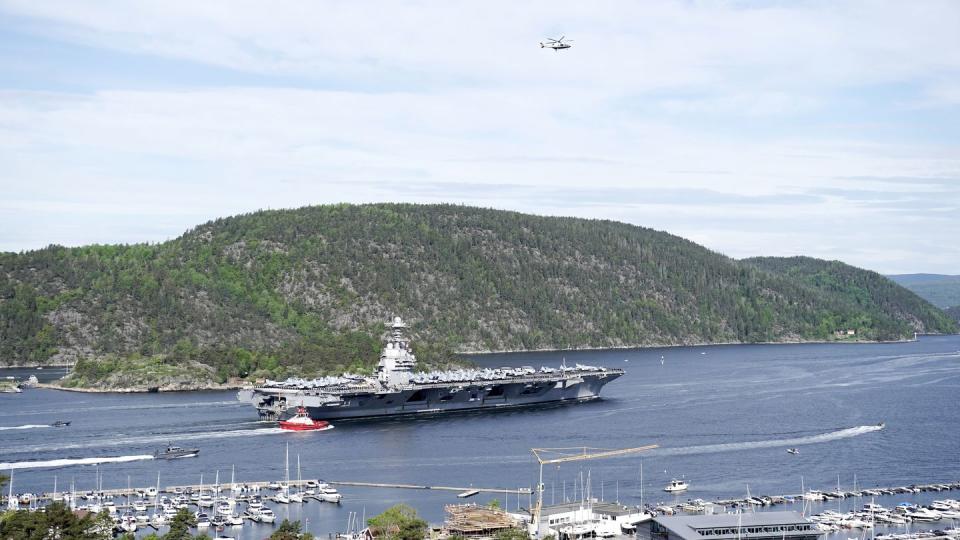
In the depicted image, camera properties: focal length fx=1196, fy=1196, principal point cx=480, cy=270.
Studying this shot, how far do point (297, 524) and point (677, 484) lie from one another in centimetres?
2837

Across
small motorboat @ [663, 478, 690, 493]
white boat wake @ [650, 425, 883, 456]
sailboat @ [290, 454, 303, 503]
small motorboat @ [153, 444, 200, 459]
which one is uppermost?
white boat wake @ [650, 425, 883, 456]

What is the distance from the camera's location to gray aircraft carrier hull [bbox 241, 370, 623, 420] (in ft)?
364

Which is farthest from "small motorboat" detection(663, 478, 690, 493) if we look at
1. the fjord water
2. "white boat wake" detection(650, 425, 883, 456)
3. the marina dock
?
"white boat wake" detection(650, 425, 883, 456)

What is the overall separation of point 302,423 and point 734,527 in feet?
181

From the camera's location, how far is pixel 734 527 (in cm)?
5919

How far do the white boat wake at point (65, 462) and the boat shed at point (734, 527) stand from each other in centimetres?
4574

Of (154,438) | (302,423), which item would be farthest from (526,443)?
(154,438)

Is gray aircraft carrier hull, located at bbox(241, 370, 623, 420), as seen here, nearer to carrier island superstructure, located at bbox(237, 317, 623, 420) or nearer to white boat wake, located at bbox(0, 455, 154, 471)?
carrier island superstructure, located at bbox(237, 317, 623, 420)

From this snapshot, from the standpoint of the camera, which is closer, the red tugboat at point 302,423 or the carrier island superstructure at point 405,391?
the red tugboat at point 302,423

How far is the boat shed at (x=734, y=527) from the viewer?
2308 inches

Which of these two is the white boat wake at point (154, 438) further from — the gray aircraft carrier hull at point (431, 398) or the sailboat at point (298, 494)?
the sailboat at point (298, 494)

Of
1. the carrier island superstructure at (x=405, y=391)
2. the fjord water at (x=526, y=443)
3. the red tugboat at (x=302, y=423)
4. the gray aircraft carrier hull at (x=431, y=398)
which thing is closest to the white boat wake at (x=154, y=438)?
the fjord water at (x=526, y=443)

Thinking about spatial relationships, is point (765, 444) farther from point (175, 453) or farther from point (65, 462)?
point (65, 462)

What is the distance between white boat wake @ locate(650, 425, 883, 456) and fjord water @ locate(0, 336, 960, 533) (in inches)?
6.9
